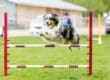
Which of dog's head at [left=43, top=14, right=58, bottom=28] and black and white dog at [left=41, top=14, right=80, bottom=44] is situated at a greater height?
dog's head at [left=43, top=14, right=58, bottom=28]

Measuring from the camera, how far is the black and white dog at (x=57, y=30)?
1110cm

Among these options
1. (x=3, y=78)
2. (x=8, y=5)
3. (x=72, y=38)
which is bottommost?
(x=3, y=78)

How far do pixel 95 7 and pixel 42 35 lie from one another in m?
45.9

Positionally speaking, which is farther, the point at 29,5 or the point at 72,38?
the point at 29,5

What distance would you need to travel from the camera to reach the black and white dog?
36.4ft

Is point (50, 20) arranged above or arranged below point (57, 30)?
above

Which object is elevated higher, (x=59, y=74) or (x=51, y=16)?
(x=51, y=16)

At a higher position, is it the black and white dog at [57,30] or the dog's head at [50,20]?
the dog's head at [50,20]

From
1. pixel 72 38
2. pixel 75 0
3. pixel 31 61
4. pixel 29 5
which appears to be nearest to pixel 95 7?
pixel 75 0

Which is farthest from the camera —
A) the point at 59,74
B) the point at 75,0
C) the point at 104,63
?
the point at 75,0

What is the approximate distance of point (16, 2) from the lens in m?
37.4

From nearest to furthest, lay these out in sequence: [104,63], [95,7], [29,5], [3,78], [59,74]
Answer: [3,78] < [59,74] < [104,63] < [29,5] < [95,7]

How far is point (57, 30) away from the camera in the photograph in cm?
1113

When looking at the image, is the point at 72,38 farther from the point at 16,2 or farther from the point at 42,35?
the point at 16,2
